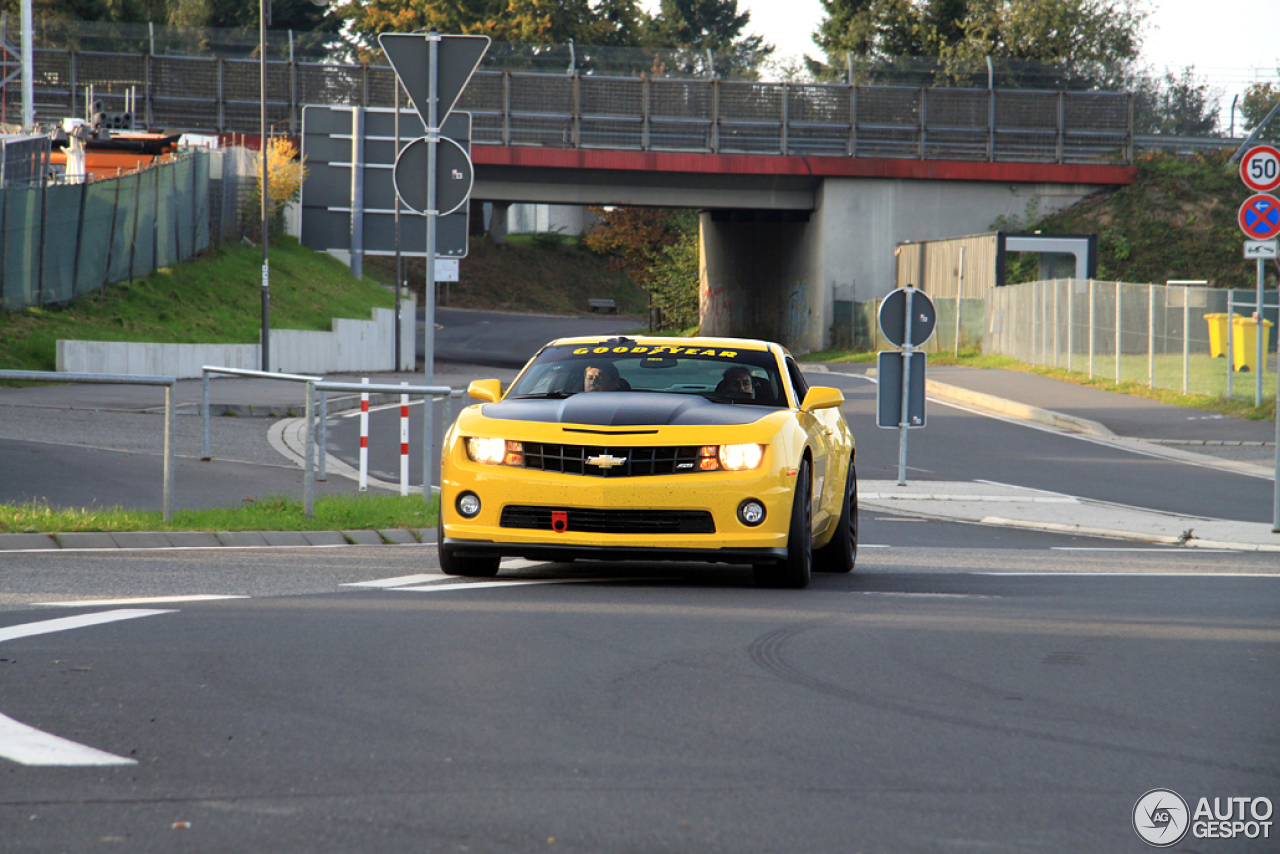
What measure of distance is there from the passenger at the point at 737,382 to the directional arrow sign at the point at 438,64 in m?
4.73

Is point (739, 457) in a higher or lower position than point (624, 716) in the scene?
higher

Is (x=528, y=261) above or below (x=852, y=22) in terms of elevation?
below

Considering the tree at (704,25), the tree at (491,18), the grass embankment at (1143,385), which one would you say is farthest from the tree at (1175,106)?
the tree at (704,25)

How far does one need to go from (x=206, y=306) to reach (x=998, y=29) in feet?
133

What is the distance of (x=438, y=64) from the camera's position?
13.6 meters

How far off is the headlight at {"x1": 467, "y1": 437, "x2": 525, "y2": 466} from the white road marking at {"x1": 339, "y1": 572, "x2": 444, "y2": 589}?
0.82m

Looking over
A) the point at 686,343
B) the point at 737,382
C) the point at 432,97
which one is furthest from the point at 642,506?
the point at 432,97

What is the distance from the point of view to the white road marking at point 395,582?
8945mm

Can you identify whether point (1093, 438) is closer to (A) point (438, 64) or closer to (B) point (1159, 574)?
(B) point (1159, 574)

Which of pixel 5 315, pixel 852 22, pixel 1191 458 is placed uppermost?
pixel 852 22

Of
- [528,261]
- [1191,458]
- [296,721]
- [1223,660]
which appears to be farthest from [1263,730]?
[528,261]

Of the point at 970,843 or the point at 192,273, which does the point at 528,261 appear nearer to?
the point at 192,273

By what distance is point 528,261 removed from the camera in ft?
330

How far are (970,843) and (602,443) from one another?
193 inches
